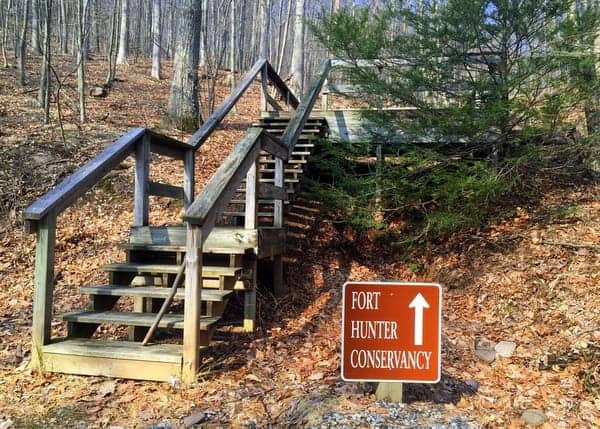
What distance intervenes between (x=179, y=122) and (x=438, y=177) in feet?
21.6

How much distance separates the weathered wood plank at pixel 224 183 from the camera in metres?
3.50

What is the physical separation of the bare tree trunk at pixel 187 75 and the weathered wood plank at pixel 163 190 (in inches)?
219

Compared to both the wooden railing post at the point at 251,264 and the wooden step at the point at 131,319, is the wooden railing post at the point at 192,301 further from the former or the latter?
the wooden railing post at the point at 251,264

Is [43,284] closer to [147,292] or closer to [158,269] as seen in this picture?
[147,292]

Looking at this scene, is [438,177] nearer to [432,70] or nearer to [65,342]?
[432,70]

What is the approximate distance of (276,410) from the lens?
3219 mm

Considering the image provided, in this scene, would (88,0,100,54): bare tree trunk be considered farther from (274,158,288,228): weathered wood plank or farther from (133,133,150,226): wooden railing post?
(133,133,150,226): wooden railing post

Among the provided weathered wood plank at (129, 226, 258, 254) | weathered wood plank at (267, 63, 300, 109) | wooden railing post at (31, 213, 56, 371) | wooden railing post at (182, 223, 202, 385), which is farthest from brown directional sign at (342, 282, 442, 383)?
weathered wood plank at (267, 63, 300, 109)

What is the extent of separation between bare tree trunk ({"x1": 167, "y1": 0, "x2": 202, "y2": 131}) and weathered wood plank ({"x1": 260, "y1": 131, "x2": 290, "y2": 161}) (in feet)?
18.3

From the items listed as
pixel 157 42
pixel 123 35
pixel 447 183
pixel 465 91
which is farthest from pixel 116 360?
pixel 123 35

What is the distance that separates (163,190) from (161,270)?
3.60ft

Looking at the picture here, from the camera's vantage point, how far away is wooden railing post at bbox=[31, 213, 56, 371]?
3584 millimetres

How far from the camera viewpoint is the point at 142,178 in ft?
16.0

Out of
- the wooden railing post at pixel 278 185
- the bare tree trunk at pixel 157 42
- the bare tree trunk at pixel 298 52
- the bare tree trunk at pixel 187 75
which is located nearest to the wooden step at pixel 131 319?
the wooden railing post at pixel 278 185
